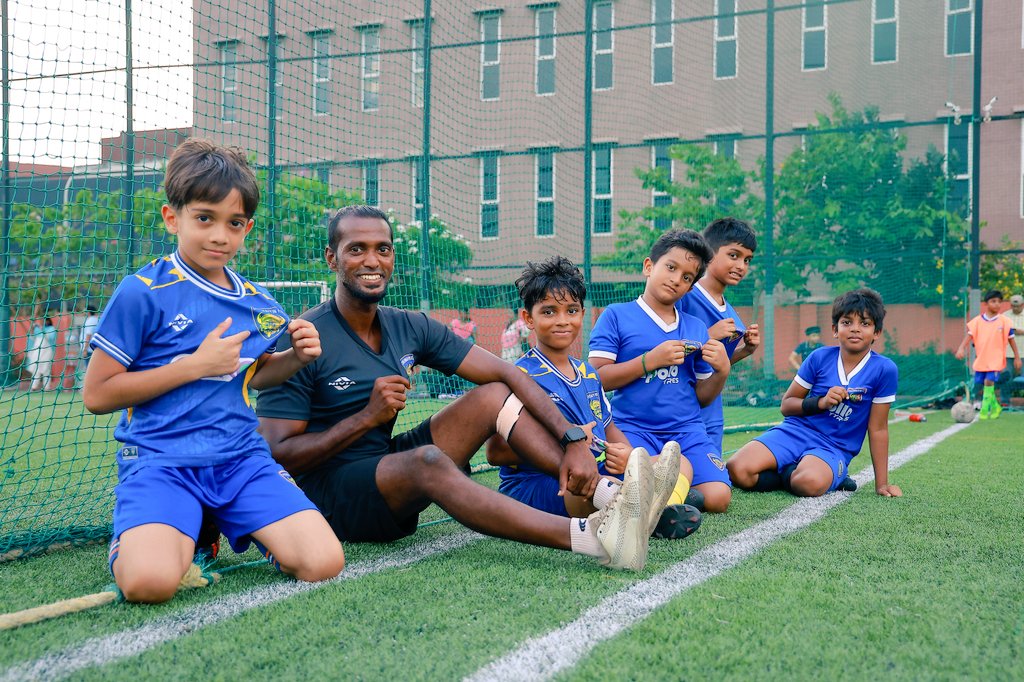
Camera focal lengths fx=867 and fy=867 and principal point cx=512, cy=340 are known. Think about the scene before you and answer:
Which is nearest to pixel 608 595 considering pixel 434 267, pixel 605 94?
pixel 434 267

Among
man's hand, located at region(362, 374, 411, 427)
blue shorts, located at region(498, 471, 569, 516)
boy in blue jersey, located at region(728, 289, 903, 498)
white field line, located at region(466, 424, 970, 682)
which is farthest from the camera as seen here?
boy in blue jersey, located at region(728, 289, 903, 498)

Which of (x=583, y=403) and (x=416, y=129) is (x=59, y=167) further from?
(x=416, y=129)

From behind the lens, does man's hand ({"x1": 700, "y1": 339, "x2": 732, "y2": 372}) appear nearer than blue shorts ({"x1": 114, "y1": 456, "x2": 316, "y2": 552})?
No

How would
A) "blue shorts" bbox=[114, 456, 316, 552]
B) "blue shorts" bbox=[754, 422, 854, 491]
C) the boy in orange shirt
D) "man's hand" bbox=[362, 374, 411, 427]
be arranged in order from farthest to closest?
the boy in orange shirt
"blue shorts" bbox=[754, 422, 854, 491]
"man's hand" bbox=[362, 374, 411, 427]
"blue shorts" bbox=[114, 456, 316, 552]

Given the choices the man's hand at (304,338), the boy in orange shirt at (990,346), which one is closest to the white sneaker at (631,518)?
the man's hand at (304,338)

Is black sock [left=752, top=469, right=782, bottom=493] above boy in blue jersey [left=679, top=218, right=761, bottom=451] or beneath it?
beneath

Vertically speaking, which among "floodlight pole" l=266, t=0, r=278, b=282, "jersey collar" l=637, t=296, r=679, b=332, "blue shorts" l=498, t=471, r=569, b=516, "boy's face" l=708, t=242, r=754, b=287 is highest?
"floodlight pole" l=266, t=0, r=278, b=282

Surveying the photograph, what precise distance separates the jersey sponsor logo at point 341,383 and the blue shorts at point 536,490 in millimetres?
807

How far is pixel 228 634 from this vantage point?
7.18ft

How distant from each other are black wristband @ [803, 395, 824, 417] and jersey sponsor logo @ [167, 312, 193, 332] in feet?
11.5

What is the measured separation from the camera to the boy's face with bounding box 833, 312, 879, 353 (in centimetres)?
482

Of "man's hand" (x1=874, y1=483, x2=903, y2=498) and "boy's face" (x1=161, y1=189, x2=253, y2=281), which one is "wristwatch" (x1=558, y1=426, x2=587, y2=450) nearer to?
"boy's face" (x1=161, y1=189, x2=253, y2=281)

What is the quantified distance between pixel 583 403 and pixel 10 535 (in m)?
2.32

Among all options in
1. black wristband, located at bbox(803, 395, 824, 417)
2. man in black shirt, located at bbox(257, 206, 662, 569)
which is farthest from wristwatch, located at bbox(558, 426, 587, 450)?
black wristband, located at bbox(803, 395, 824, 417)
